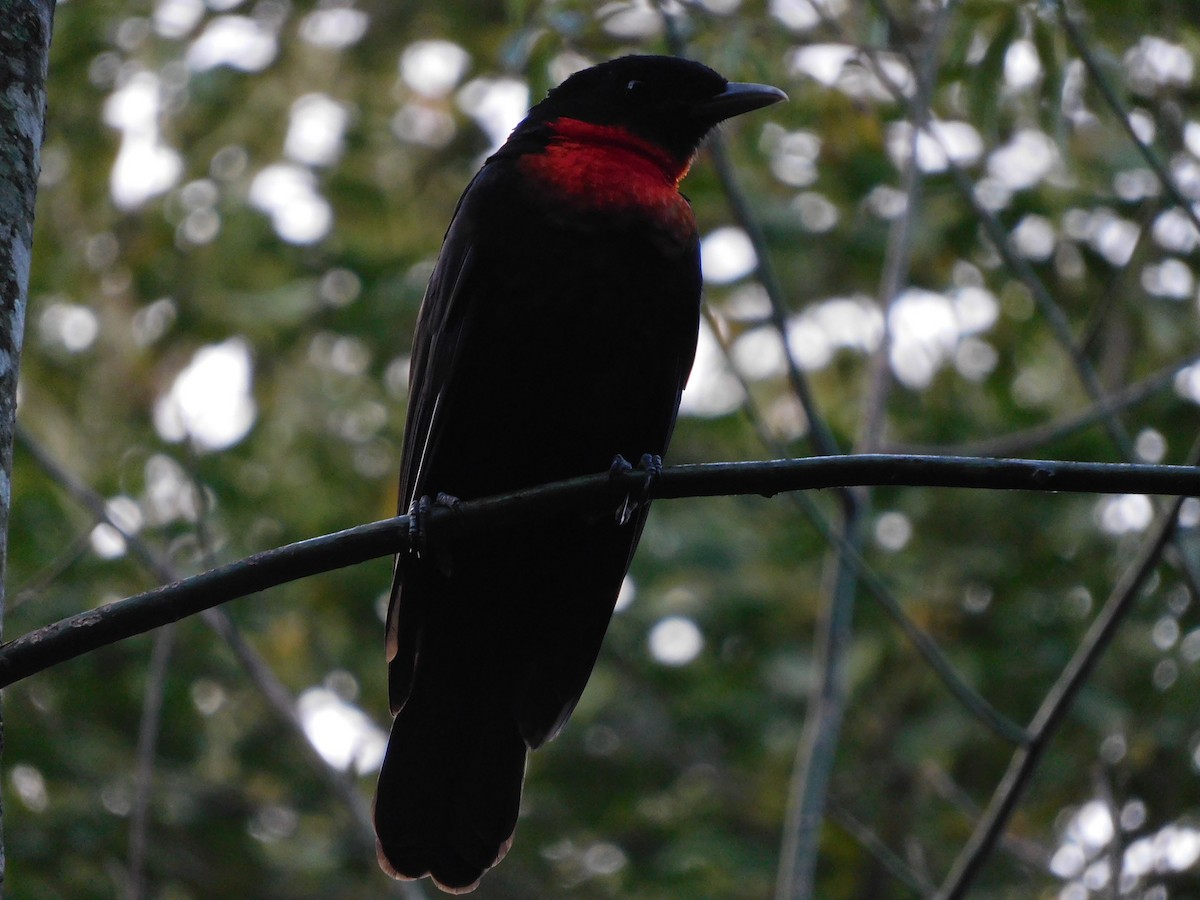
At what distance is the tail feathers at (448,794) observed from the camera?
297 cm

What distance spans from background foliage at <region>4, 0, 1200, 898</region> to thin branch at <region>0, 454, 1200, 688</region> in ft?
5.90

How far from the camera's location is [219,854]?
17.9ft

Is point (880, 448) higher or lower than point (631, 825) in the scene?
higher

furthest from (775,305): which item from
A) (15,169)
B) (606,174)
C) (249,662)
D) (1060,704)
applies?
(15,169)

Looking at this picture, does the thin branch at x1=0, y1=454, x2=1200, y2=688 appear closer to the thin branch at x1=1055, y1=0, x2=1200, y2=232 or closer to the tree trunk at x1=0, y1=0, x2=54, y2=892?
the tree trunk at x1=0, y1=0, x2=54, y2=892

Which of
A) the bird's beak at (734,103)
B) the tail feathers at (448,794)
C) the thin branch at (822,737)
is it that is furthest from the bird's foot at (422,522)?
the bird's beak at (734,103)

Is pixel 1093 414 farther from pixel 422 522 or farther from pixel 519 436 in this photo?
pixel 422 522

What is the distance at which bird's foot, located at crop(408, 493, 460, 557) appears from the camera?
2168 millimetres

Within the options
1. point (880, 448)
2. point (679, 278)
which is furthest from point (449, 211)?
point (679, 278)

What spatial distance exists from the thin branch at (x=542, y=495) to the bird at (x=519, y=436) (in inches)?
32.0

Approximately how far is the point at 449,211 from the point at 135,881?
417 centimetres

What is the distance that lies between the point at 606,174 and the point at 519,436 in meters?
0.59

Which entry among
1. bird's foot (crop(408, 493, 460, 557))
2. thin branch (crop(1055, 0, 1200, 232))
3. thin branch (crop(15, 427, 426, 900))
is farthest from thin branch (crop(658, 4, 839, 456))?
thin branch (crop(15, 427, 426, 900))

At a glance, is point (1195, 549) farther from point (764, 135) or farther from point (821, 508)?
point (764, 135)
